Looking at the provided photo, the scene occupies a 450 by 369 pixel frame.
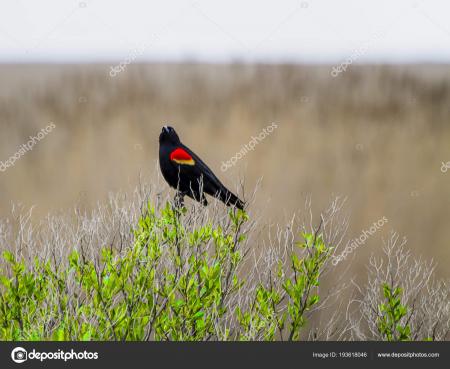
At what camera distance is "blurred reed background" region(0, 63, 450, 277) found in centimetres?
982

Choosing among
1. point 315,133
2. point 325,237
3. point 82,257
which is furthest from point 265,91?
point 82,257

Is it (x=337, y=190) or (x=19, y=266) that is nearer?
(x=19, y=266)

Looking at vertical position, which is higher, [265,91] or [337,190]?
[265,91]

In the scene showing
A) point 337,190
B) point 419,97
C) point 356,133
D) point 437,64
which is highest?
point 437,64

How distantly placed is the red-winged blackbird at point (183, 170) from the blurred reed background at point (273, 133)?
3784 mm

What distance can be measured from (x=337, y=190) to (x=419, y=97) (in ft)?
10.4

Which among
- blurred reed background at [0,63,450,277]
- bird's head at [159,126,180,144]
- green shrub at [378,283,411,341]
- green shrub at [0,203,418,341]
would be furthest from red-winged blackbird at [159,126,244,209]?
blurred reed background at [0,63,450,277]

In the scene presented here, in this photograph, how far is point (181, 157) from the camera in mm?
5281

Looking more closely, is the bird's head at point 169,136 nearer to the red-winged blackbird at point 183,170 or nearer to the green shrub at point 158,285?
the red-winged blackbird at point 183,170

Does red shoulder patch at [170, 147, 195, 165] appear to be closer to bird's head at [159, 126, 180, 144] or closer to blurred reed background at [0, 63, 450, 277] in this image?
bird's head at [159, 126, 180, 144]

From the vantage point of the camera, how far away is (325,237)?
502 cm
